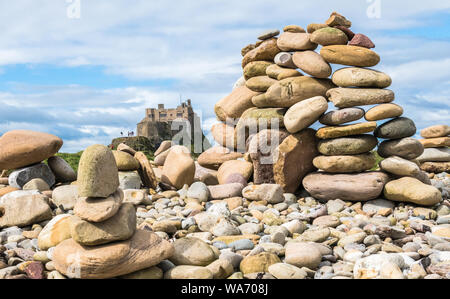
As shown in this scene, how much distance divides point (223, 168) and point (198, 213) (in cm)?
298

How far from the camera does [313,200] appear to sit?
31.4ft

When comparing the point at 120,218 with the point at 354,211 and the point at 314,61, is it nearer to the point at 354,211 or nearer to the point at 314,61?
the point at 354,211

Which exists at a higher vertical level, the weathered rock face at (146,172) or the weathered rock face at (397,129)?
the weathered rock face at (397,129)

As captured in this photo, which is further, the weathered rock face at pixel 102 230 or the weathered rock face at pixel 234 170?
the weathered rock face at pixel 234 170

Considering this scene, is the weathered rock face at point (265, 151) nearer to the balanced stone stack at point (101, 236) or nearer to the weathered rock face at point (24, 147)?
the weathered rock face at point (24, 147)

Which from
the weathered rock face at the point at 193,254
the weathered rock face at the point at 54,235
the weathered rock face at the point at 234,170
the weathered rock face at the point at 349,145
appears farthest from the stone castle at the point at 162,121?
the weathered rock face at the point at 193,254

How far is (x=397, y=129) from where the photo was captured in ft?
30.0

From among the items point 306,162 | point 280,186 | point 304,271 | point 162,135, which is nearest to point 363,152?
Answer: point 306,162

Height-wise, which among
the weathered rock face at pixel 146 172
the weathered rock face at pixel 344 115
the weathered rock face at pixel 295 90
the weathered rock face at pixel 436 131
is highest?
the weathered rock face at pixel 295 90

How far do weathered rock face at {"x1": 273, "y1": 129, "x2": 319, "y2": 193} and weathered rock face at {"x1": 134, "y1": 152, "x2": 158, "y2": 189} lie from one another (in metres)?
2.94

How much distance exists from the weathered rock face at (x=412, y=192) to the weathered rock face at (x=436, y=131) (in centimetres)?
584

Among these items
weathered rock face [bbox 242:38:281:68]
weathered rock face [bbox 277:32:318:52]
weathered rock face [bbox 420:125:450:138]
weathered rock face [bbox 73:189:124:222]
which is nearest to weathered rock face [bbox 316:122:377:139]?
weathered rock face [bbox 277:32:318:52]

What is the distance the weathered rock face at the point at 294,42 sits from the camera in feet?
33.5

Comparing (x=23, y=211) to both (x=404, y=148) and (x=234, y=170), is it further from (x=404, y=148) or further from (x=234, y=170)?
(x=404, y=148)
